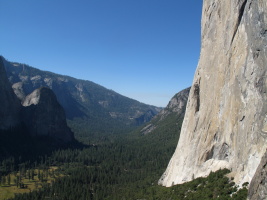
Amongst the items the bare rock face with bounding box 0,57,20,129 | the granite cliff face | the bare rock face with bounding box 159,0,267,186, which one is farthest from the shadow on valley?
the bare rock face with bounding box 159,0,267,186

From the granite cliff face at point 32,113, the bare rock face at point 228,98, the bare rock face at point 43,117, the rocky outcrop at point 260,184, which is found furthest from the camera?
the bare rock face at point 43,117

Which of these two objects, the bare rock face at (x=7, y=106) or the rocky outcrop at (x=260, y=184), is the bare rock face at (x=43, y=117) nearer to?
the bare rock face at (x=7, y=106)

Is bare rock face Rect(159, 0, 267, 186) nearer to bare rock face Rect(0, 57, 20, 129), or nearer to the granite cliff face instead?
bare rock face Rect(0, 57, 20, 129)

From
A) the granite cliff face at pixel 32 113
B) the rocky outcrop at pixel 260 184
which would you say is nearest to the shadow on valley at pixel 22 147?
the granite cliff face at pixel 32 113

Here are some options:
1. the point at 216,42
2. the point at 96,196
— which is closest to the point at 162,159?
the point at 96,196

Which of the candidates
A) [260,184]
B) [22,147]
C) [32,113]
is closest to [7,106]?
[32,113]

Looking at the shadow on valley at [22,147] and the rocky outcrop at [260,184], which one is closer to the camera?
the rocky outcrop at [260,184]
